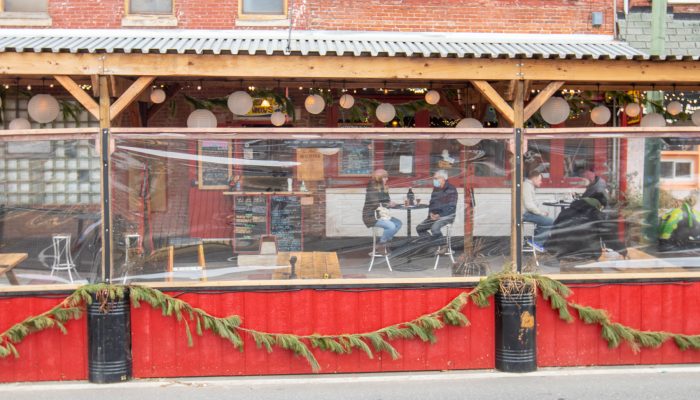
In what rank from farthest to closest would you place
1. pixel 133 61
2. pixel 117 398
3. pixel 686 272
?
pixel 686 272
pixel 133 61
pixel 117 398

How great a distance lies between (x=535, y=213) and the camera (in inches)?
312

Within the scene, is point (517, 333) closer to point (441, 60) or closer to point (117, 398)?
point (441, 60)

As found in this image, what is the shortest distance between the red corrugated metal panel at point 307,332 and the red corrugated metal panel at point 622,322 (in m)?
0.62

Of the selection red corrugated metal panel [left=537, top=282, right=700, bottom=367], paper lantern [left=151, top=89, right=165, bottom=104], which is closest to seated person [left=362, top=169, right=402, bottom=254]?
red corrugated metal panel [left=537, top=282, right=700, bottom=367]

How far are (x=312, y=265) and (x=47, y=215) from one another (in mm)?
2713

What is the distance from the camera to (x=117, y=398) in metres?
6.62

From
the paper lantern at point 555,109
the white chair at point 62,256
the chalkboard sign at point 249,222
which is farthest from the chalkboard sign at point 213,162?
the paper lantern at point 555,109

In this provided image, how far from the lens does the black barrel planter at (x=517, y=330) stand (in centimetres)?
730

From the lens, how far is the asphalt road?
670 centimetres

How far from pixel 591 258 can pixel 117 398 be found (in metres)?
4.95

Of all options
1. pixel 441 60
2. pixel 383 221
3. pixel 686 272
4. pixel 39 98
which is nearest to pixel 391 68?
pixel 441 60

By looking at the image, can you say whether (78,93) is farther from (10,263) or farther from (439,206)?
(439,206)

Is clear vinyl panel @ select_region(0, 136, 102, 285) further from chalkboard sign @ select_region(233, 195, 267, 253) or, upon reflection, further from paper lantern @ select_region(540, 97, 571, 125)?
paper lantern @ select_region(540, 97, 571, 125)

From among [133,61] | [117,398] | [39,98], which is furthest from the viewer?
[39,98]
